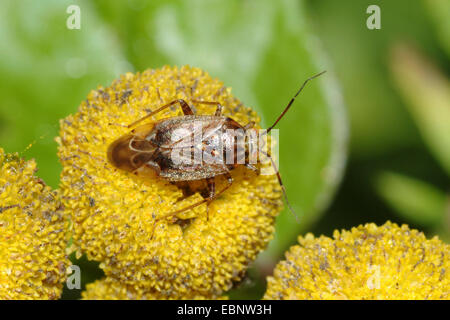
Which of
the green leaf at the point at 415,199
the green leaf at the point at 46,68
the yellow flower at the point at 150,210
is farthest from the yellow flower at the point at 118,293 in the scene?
the green leaf at the point at 415,199

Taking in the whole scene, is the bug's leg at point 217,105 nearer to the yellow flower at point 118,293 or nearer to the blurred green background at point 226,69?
the blurred green background at point 226,69

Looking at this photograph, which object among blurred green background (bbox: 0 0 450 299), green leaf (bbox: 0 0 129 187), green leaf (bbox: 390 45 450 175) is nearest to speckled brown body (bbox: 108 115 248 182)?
blurred green background (bbox: 0 0 450 299)

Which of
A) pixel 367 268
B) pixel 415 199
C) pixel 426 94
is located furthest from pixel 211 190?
pixel 426 94

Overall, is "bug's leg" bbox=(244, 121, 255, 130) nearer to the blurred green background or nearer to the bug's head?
the bug's head

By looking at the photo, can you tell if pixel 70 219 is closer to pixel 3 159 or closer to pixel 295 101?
pixel 3 159

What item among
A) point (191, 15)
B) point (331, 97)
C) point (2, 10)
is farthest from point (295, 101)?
point (2, 10)

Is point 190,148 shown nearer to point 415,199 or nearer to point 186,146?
point 186,146
